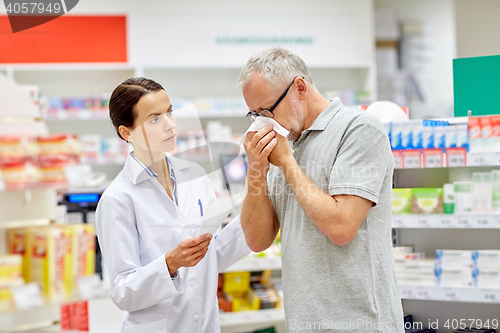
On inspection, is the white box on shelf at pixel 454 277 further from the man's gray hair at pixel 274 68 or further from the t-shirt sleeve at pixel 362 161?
the man's gray hair at pixel 274 68

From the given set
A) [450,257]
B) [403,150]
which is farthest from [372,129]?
[450,257]

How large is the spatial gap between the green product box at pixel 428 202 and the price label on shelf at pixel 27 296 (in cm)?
168

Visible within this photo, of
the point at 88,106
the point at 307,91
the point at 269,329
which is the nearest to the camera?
the point at 307,91

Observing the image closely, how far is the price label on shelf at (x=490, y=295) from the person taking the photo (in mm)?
2010

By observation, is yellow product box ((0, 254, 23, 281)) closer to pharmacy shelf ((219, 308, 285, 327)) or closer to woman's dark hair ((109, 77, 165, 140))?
woman's dark hair ((109, 77, 165, 140))

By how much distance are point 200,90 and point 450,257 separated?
4.24 metres

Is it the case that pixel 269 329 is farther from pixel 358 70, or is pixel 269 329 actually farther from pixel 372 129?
pixel 358 70

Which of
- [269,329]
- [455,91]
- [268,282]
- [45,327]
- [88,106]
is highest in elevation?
[88,106]

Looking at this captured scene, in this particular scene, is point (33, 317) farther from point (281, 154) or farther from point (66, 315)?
point (281, 154)

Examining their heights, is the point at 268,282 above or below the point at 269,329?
above

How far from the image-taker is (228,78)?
5840 millimetres

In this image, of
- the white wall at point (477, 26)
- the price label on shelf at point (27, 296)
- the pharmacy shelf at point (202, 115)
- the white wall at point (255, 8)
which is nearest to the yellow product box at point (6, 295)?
the price label on shelf at point (27, 296)

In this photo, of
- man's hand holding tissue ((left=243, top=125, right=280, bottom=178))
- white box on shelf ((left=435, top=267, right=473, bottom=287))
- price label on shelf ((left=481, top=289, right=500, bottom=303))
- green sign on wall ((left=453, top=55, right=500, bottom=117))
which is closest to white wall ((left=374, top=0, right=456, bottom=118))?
green sign on wall ((left=453, top=55, right=500, bottom=117))

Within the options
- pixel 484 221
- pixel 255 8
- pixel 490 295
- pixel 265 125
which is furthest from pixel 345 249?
pixel 255 8
